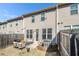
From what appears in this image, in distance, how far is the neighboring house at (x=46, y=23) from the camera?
6.11 meters

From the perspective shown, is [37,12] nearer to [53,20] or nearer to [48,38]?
[53,20]

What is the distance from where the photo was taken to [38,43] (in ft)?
19.7

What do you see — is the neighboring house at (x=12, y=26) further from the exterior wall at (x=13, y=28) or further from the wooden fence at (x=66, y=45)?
the wooden fence at (x=66, y=45)

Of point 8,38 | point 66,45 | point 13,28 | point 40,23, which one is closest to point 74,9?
point 40,23

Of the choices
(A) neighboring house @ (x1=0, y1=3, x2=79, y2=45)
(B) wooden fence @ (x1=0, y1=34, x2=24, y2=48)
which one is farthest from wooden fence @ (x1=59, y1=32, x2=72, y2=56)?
(B) wooden fence @ (x1=0, y1=34, x2=24, y2=48)

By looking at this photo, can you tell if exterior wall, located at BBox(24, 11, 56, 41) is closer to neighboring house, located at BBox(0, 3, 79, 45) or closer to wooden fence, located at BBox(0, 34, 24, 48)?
neighboring house, located at BBox(0, 3, 79, 45)

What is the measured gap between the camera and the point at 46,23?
640cm

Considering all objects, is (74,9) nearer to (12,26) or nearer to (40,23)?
(40,23)

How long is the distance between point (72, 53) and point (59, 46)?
68.8 inches

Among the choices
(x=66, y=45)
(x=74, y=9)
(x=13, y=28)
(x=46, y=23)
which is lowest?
(x=66, y=45)

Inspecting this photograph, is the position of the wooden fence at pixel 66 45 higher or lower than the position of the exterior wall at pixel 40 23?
lower

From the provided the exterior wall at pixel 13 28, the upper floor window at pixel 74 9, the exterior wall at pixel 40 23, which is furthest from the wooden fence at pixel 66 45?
the exterior wall at pixel 13 28

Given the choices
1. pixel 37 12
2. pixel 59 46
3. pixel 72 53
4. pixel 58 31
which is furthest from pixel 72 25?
pixel 72 53

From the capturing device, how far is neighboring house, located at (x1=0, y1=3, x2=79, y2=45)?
20.0 ft
